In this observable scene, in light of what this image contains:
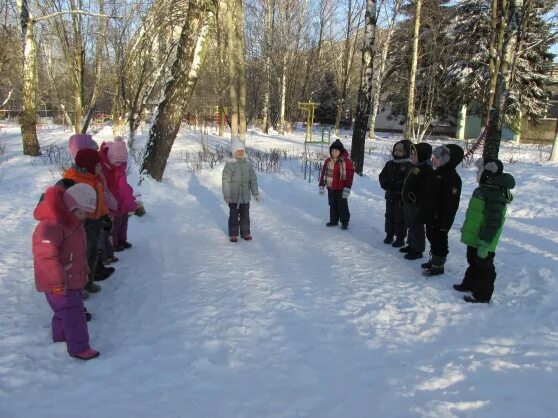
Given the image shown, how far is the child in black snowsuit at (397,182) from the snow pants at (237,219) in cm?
212

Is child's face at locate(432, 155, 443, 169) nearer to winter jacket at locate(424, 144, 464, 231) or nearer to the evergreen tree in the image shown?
winter jacket at locate(424, 144, 464, 231)

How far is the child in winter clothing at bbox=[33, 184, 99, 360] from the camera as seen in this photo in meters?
3.10

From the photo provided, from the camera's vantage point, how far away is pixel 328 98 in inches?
1638

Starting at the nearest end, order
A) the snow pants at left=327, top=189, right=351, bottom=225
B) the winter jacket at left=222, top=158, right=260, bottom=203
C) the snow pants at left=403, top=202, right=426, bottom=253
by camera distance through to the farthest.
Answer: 1. the snow pants at left=403, top=202, right=426, bottom=253
2. the winter jacket at left=222, top=158, right=260, bottom=203
3. the snow pants at left=327, top=189, right=351, bottom=225

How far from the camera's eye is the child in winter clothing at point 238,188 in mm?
6438

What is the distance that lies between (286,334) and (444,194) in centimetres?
253

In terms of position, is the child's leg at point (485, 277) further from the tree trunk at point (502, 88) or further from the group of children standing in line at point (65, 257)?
the tree trunk at point (502, 88)

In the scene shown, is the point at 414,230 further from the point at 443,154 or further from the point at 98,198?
the point at 98,198

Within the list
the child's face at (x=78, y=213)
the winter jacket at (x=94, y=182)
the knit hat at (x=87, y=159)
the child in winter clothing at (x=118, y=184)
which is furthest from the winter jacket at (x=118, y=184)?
the child's face at (x=78, y=213)

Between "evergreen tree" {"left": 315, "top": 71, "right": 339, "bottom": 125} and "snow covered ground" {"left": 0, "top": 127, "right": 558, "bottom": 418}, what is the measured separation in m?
36.5

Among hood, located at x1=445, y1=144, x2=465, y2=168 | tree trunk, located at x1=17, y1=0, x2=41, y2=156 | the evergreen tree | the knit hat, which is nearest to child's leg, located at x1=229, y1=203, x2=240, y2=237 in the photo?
the knit hat

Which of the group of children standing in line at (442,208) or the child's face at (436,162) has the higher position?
the child's face at (436,162)

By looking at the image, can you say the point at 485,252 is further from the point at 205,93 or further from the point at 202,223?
the point at 205,93

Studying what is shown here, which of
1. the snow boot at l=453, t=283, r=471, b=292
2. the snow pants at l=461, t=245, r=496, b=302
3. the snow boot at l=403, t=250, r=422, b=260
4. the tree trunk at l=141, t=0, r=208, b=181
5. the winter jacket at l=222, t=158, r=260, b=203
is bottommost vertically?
the snow boot at l=453, t=283, r=471, b=292
